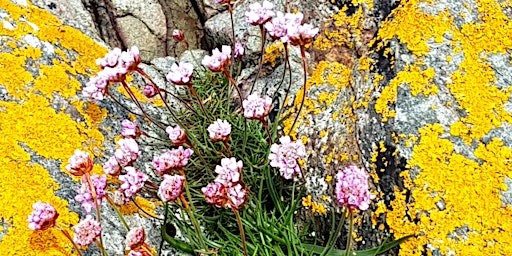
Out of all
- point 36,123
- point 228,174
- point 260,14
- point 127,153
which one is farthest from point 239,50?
point 228,174

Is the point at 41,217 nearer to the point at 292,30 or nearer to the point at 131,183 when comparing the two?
the point at 131,183

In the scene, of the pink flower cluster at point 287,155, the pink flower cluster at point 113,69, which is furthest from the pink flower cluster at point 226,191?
the pink flower cluster at point 113,69

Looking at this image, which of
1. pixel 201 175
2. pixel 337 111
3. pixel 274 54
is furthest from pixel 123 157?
pixel 274 54

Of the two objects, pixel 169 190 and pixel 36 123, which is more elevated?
pixel 36 123

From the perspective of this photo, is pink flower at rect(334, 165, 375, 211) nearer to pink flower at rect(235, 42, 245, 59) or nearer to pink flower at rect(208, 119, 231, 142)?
pink flower at rect(208, 119, 231, 142)

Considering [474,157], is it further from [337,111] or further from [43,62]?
[43,62]

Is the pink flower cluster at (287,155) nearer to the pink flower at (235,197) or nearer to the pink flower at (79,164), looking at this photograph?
the pink flower at (235,197)
